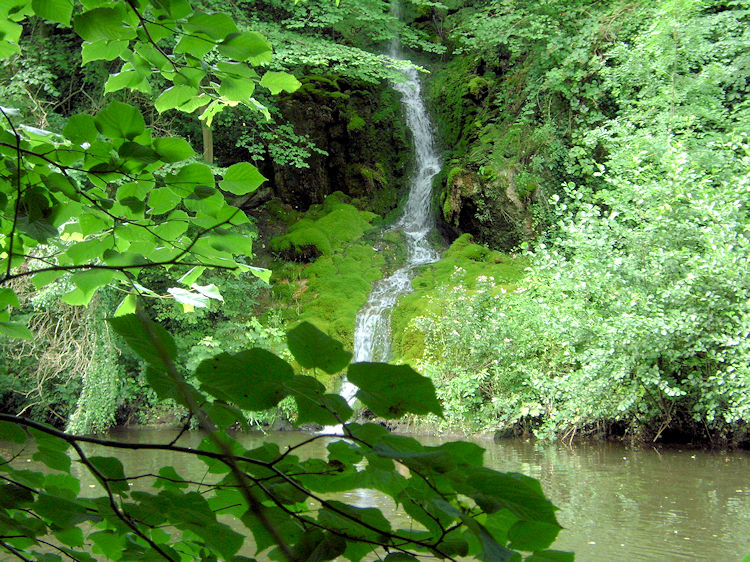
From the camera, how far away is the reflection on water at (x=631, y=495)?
4645 millimetres

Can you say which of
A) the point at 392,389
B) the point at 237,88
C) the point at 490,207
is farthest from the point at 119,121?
Result: the point at 490,207

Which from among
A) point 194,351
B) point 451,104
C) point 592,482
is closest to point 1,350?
point 194,351

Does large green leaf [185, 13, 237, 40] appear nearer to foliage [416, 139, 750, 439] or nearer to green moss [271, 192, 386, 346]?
foliage [416, 139, 750, 439]

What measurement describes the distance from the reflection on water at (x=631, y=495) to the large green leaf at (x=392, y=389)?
338cm

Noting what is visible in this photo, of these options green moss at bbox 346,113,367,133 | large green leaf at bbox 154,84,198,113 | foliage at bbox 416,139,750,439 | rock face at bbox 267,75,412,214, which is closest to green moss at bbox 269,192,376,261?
rock face at bbox 267,75,412,214

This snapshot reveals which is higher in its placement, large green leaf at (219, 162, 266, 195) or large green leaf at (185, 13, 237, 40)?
large green leaf at (185, 13, 237, 40)

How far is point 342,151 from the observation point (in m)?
14.6

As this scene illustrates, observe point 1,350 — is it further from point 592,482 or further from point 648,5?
point 648,5

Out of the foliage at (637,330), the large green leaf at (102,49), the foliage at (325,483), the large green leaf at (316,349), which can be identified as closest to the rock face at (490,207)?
the foliage at (637,330)

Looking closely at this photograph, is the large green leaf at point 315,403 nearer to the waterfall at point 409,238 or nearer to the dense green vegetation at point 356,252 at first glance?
the dense green vegetation at point 356,252

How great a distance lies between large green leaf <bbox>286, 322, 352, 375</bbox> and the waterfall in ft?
28.4

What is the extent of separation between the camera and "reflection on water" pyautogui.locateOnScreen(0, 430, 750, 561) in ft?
15.2

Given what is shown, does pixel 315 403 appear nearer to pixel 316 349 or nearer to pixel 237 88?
pixel 316 349

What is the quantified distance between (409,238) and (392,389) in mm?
13093
